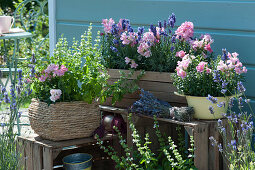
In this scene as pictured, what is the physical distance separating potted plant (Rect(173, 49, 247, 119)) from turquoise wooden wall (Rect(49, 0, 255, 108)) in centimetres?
35

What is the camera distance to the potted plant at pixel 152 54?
10.9ft

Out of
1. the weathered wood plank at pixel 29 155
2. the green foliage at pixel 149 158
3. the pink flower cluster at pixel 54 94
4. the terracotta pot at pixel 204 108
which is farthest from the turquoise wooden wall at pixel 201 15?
the weathered wood plank at pixel 29 155

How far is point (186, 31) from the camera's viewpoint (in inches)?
130

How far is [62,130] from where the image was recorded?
3277mm

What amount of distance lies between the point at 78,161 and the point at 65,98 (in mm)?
555

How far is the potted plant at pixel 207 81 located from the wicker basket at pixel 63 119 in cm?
68

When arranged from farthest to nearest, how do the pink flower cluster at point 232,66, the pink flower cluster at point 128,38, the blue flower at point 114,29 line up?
the blue flower at point 114,29 → the pink flower cluster at point 128,38 → the pink flower cluster at point 232,66

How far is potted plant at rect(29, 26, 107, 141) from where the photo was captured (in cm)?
324

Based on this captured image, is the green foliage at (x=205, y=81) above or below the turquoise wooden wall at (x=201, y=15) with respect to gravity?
below

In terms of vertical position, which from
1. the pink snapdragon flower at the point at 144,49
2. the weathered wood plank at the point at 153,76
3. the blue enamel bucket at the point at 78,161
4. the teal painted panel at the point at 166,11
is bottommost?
the blue enamel bucket at the point at 78,161

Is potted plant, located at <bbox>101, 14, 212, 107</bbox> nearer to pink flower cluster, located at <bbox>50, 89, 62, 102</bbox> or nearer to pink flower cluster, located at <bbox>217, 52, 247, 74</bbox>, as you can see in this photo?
pink flower cluster, located at <bbox>217, 52, 247, 74</bbox>

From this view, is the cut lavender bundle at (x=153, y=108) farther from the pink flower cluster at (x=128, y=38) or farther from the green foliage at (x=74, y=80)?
the pink flower cluster at (x=128, y=38)

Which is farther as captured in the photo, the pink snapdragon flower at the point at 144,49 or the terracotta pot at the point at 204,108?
the pink snapdragon flower at the point at 144,49

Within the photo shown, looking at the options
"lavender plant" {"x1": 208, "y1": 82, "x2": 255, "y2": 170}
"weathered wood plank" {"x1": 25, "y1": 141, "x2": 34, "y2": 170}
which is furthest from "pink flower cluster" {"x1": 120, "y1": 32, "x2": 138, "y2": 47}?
"weathered wood plank" {"x1": 25, "y1": 141, "x2": 34, "y2": 170}
